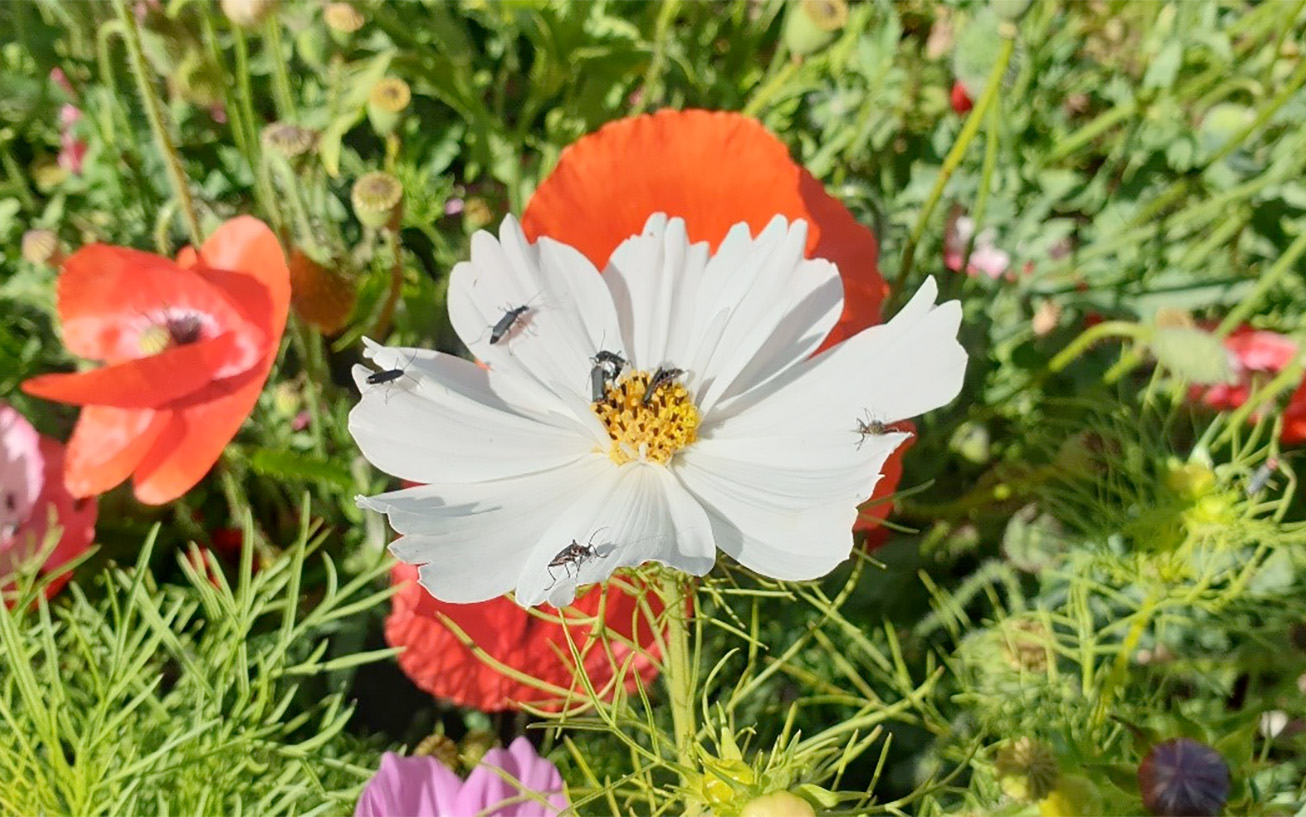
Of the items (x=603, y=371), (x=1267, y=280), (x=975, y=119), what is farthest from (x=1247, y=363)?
(x=603, y=371)

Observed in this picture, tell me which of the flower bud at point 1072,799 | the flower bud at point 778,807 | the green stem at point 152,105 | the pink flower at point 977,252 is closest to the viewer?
the flower bud at point 778,807

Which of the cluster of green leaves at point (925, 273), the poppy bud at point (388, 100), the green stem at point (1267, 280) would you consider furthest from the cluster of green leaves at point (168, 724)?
the green stem at point (1267, 280)

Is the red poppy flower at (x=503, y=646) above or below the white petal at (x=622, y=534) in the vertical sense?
below

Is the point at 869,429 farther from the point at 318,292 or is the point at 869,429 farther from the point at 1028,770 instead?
the point at 318,292

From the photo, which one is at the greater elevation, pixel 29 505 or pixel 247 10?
pixel 247 10

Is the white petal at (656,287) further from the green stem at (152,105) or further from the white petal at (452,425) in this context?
the green stem at (152,105)

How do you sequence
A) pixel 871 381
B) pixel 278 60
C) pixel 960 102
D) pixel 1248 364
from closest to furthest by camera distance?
pixel 871 381, pixel 278 60, pixel 1248 364, pixel 960 102

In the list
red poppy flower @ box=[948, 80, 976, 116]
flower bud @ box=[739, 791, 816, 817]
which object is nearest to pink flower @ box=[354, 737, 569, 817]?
flower bud @ box=[739, 791, 816, 817]

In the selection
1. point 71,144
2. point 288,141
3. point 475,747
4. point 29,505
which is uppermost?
Result: point 288,141

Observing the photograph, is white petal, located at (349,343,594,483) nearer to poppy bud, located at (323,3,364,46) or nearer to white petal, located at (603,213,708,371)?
white petal, located at (603,213,708,371)
